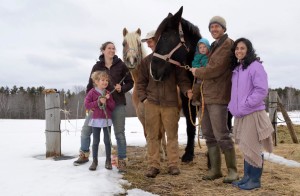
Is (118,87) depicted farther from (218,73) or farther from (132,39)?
(218,73)

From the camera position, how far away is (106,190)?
334cm

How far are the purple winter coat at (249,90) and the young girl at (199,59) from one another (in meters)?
0.58

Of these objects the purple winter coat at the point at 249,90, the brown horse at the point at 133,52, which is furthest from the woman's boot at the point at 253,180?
the brown horse at the point at 133,52

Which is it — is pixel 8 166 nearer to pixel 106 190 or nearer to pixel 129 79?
pixel 106 190

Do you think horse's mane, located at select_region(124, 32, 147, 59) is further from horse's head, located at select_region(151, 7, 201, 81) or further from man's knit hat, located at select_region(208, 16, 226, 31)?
man's knit hat, located at select_region(208, 16, 226, 31)

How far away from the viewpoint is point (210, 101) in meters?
3.88

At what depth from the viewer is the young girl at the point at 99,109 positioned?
4.20 m

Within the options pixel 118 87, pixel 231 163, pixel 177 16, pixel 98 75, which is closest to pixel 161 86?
pixel 118 87

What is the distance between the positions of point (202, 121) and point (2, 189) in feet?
8.66

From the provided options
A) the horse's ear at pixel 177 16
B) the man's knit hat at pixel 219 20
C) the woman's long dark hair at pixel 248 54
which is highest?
the horse's ear at pixel 177 16

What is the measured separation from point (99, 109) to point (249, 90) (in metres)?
2.09

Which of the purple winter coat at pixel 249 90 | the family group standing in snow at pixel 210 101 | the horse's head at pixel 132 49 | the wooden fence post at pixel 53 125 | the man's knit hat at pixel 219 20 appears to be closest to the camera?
the purple winter coat at pixel 249 90

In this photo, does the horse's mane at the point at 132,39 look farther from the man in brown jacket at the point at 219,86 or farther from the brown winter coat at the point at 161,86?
the man in brown jacket at the point at 219,86

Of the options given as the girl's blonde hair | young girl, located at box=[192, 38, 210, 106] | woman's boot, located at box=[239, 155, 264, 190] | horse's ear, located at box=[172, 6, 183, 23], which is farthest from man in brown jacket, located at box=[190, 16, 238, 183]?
the girl's blonde hair
